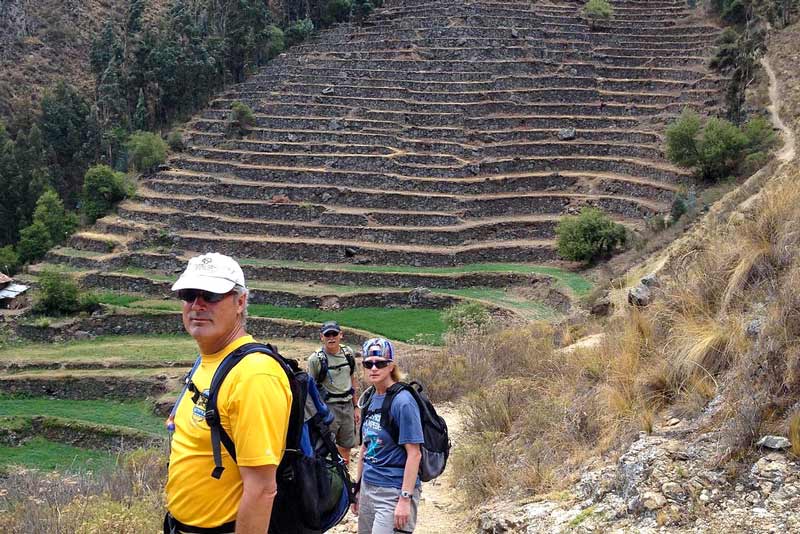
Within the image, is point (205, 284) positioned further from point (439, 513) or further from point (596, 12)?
point (596, 12)

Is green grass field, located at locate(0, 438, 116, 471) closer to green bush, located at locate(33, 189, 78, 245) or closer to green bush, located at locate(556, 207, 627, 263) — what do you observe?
green bush, located at locate(556, 207, 627, 263)

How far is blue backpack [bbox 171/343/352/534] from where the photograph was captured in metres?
3.09

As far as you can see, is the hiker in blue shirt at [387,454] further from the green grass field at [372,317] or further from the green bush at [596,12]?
the green bush at [596,12]

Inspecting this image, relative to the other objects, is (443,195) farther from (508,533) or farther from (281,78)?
(508,533)

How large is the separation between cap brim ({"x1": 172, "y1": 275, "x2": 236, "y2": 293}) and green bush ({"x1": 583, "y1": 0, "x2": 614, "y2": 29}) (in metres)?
45.6

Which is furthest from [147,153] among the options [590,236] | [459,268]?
[590,236]

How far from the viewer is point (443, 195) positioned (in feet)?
98.0

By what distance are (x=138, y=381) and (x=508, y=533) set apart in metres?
17.4

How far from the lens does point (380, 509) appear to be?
14.9 ft

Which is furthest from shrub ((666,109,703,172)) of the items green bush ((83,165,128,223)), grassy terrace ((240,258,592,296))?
green bush ((83,165,128,223))

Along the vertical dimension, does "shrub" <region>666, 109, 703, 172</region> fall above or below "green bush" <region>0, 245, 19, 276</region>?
above

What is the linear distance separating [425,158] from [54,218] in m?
17.0

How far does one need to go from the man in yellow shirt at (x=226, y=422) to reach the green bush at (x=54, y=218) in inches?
1308

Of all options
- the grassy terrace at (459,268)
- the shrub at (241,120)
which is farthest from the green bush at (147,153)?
the grassy terrace at (459,268)
